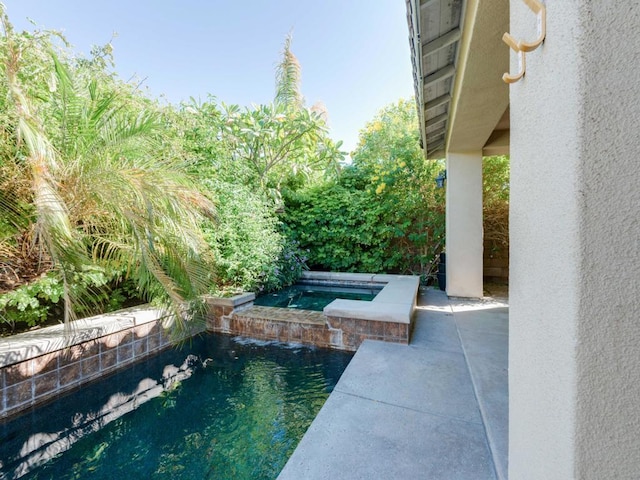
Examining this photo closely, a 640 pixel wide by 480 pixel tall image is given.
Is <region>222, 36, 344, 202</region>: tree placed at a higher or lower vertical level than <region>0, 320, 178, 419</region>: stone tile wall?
higher

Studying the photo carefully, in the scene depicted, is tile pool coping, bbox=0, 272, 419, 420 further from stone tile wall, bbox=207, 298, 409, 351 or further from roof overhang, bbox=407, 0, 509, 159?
roof overhang, bbox=407, 0, 509, 159

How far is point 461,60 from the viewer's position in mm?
3611

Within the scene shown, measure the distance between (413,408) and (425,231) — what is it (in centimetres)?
687

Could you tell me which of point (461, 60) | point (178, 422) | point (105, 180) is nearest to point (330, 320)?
point (178, 422)

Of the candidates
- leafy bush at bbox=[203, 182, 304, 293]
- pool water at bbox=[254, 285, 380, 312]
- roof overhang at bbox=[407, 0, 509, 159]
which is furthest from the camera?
pool water at bbox=[254, 285, 380, 312]

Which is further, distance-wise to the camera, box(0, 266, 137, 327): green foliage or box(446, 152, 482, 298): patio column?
box(446, 152, 482, 298): patio column

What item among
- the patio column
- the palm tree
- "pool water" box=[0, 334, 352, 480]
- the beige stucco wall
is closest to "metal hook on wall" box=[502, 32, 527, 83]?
the beige stucco wall

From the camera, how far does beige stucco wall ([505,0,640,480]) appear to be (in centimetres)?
83

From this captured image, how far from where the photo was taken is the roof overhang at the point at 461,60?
276 centimetres

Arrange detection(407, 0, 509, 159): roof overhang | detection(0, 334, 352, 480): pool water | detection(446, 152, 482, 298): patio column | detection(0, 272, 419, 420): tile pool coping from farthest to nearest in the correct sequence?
detection(446, 152, 482, 298): patio column → detection(0, 272, 419, 420): tile pool coping → detection(407, 0, 509, 159): roof overhang → detection(0, 334, 352, 480): pool water

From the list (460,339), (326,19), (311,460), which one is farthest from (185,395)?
(326,19)

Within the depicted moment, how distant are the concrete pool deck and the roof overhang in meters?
3.58

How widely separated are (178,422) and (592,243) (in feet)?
12.9

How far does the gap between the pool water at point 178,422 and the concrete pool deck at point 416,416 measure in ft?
1.84
